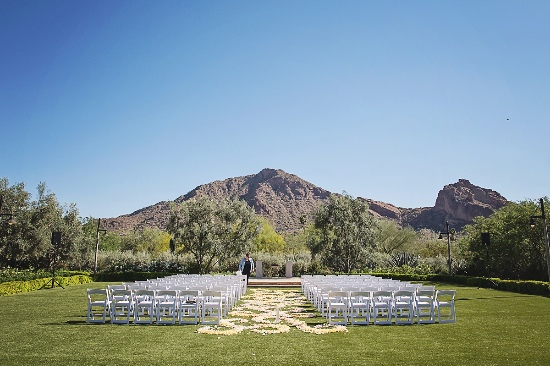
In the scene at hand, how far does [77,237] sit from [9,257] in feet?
19.0

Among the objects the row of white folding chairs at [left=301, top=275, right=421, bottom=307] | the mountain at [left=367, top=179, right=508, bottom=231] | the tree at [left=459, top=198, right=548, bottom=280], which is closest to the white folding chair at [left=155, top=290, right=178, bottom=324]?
the row of white folding chairs at [left=301, top=275, right=421, bottom=307]

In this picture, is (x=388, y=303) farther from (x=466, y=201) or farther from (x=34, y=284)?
(x=466, y=201)

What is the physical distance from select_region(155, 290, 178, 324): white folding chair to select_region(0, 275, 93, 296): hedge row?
13091 mm

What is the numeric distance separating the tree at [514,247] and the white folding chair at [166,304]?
2099 cm

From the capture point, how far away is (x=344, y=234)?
36.1 m

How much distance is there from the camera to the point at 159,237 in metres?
67.5

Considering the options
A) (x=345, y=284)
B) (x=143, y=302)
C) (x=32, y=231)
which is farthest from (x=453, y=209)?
(x=143, y=302)

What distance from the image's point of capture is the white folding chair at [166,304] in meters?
9.98

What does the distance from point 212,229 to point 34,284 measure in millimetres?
14663

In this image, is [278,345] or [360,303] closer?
[278,345]

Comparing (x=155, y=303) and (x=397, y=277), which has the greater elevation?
(x=155, y=303)

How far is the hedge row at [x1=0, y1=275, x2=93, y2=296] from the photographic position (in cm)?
2019

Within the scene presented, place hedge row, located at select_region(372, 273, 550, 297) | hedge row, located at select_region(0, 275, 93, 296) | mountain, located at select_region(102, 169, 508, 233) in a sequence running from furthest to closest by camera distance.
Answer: mountain, located at select_region(102, 169, 508, 233) < hedge row, located at select_region(0, 275, 93, 296) < hedge row, located at select_region(372, 273, 550, 297)

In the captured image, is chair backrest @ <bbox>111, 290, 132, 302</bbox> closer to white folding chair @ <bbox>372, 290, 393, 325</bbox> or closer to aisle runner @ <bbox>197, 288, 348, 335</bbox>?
aisle runner @ <bbox>197, 288, 348, 335</bbox>
